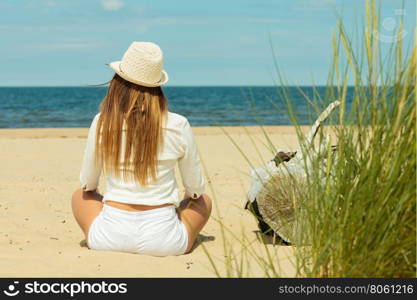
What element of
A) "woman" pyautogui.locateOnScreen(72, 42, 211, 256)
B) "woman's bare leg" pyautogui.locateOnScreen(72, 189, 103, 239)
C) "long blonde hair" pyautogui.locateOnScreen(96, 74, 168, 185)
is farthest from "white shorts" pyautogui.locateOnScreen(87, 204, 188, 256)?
"long blonde hair" pyautogui.locateOnScreen(96, 74, 168, 185)

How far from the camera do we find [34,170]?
8820 mm

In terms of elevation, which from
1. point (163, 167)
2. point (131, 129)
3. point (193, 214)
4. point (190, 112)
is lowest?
point (193, 214)

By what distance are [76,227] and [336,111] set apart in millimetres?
2929

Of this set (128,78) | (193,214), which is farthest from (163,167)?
(128,78)

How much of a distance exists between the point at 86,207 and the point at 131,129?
2.31 feet

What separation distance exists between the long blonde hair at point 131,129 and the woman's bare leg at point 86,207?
1.30ft

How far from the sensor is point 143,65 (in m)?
4.28

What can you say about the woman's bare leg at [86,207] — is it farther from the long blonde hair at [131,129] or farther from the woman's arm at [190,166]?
the woman's arm at [190,166]

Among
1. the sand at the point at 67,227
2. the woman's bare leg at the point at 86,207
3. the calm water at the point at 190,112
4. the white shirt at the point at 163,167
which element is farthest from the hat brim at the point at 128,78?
the woman's bare leg at the point at 86,207

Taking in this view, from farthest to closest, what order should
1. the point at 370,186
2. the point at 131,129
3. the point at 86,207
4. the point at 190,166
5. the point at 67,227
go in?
the point at 67,227, the point at 86,207, the point at 190,166, the point at 131,129, the point at 370,186

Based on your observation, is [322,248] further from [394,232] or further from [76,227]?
[76,227]

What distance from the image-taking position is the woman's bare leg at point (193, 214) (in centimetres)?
460

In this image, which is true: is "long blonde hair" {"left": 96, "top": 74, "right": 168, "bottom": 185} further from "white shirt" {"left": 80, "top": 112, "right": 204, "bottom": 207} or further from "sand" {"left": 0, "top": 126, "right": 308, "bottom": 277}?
"sand" {"left": 0, "top": 126, "right": 308, "bottom": 277}

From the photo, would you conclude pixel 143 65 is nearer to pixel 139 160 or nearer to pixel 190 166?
pixel 139 160
